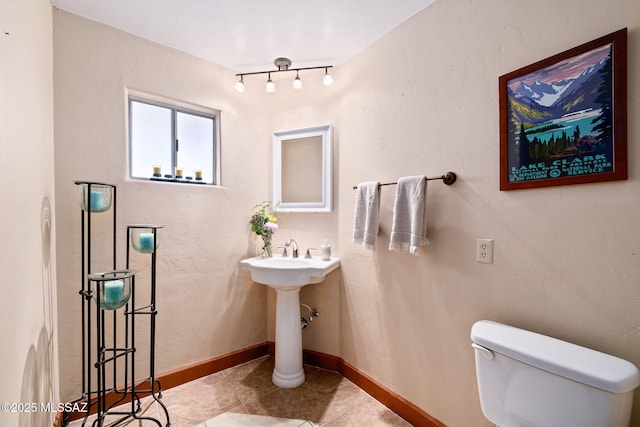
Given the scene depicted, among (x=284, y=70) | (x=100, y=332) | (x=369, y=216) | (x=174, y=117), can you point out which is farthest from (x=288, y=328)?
(x=284, y=70)

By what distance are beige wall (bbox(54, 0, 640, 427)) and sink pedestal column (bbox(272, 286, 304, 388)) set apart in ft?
0.96

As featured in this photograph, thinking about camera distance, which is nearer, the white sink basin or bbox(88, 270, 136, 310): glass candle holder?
bbox(88, 270, 136, 310): glass candle holder

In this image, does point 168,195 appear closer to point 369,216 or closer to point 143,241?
point 143,241

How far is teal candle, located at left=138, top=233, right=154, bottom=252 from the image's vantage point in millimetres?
1525

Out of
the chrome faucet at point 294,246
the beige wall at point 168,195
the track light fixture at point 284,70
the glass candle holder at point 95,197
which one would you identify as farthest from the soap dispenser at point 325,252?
the glass candle holder at point 95,197

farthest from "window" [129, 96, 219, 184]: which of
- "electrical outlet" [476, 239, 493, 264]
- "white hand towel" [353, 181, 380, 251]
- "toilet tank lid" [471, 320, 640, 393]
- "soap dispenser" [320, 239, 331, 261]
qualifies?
"toilet tank lid" [471, 320, 640, 393]

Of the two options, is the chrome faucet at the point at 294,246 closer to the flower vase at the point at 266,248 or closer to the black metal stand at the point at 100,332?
the flower vase at the point at 266,248

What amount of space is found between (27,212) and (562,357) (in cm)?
198

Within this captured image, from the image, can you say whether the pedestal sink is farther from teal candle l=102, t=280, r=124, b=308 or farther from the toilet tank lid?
the toilet tank lid

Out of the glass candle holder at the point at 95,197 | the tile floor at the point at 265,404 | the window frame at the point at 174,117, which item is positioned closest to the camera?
the glass candle holder at the point at 95,197

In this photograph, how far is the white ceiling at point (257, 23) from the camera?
1.55m

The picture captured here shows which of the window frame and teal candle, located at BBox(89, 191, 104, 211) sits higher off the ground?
the window frame

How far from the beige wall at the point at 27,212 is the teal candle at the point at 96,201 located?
18 centimetres

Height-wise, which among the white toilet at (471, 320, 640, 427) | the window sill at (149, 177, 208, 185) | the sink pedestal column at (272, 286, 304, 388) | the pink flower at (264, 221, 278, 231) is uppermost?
the window sill at (149, 177, 208, 185)
